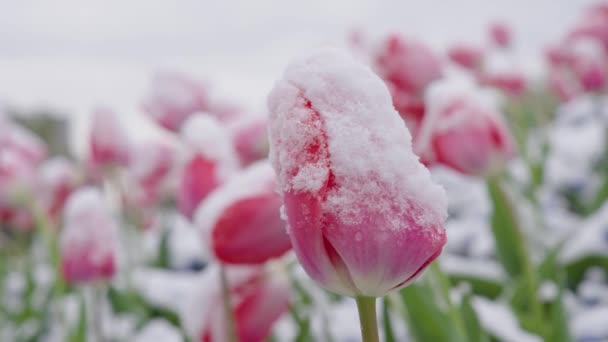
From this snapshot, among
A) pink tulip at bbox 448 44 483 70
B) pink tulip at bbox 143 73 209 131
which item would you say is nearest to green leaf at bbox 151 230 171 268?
pink tulip at bbox 143 73 209 131

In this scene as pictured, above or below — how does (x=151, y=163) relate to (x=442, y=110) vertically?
below

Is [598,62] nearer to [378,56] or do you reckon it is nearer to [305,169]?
[378,56]

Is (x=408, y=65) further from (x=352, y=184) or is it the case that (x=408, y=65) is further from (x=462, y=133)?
(x=352, y=184)

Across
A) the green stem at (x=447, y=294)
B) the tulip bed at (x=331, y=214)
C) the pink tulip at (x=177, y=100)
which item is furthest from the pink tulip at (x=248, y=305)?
the pink tulip at (x=177, y=100)

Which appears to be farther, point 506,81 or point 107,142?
point 506,81

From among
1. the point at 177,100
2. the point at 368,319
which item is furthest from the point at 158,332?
the point at 368,319

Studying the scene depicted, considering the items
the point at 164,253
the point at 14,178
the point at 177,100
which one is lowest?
the point at 164,253
